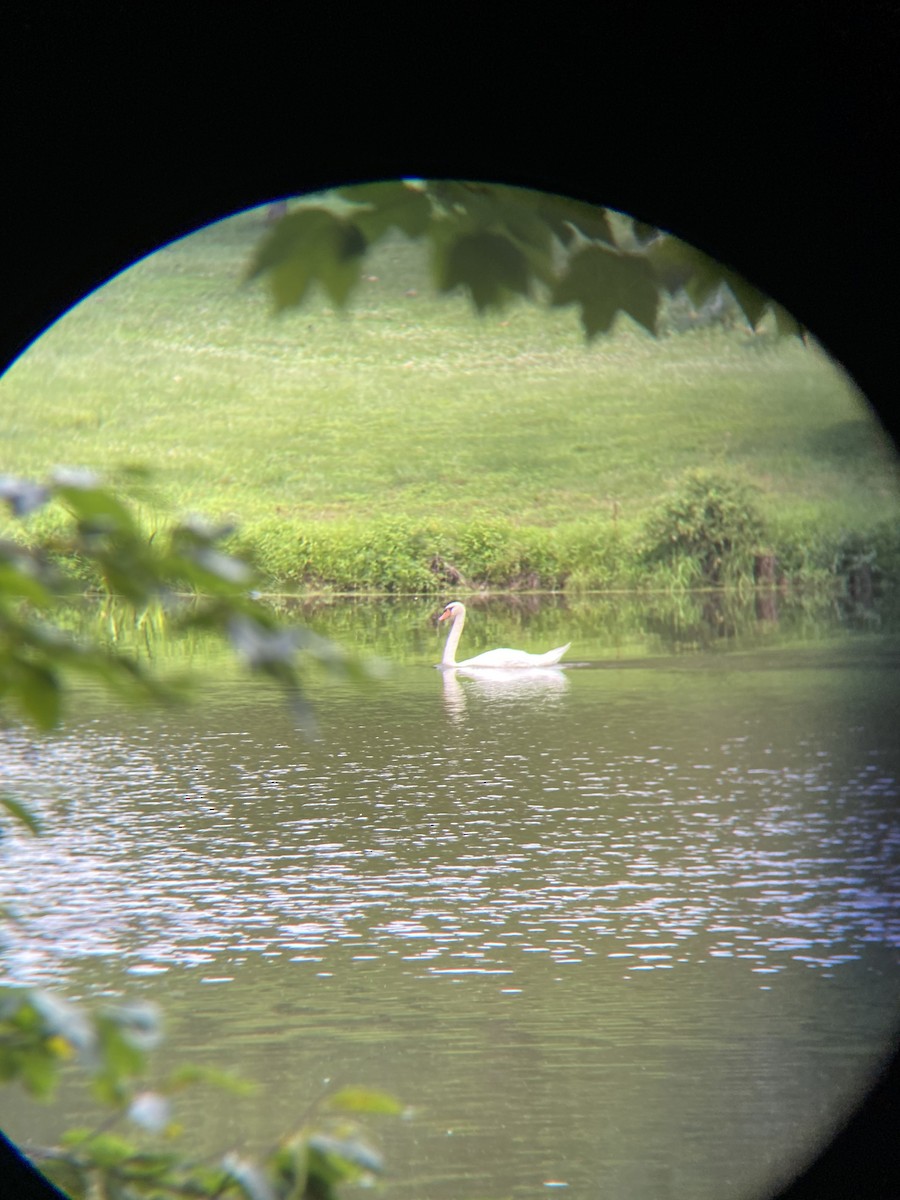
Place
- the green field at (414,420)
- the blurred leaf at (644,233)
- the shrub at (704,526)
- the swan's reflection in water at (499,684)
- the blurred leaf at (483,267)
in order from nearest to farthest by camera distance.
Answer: the blurred leaf at (483,267)
the blurred leaf at (644,233)
the green field at (414,420)
the swan's reflection in water at (499,684)
the shrub at (704,526)

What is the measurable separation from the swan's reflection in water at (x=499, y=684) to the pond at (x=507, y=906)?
0.11 feet

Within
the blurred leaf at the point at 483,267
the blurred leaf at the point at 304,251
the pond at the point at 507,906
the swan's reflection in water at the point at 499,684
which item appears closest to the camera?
the blurred leaf at the point at 304,251

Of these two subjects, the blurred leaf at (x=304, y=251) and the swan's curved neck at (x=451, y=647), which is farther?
the swan's curved neck at (x=451, y=647)

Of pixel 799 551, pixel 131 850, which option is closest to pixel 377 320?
pixel 131 850

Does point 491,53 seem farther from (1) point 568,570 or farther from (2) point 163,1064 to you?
(1) point 568,570

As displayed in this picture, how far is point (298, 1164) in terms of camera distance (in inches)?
19.8

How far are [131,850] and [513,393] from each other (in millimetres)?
1919

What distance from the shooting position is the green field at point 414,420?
86.0 inches

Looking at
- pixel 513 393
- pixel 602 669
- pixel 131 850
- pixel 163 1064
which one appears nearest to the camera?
pixel 163 1064

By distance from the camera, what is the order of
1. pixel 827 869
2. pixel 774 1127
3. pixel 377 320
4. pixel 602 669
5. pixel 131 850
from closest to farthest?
1. pixel 774 1127
2. pixel 377 320
3. pixel 827 869
4. pixel 131 850
5. pixel 602 669

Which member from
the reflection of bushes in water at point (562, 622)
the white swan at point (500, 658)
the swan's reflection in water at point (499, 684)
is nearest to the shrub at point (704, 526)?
the reflection of bushes in water at point (562, 622)

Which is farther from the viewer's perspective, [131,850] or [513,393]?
[513,393]

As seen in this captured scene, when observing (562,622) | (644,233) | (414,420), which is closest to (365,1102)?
(644,233)

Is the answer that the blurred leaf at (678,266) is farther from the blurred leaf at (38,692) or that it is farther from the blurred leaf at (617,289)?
the blurred leaf at (38,692)
